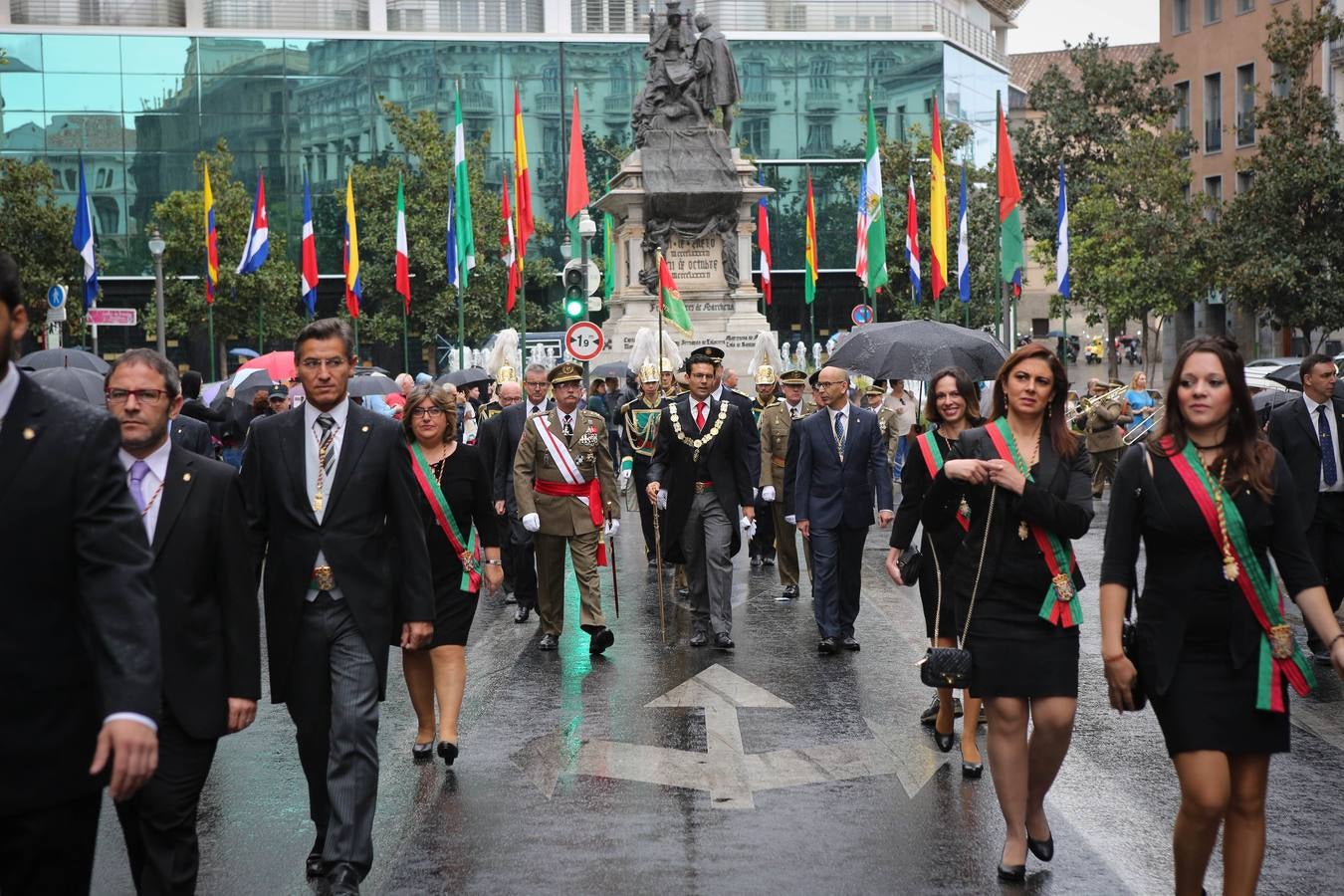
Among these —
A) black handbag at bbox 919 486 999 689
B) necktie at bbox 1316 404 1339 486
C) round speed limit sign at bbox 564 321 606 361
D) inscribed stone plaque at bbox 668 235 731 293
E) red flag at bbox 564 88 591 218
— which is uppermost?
→ red flag at bbox 564 88 591 218

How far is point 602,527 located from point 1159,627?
6.92m

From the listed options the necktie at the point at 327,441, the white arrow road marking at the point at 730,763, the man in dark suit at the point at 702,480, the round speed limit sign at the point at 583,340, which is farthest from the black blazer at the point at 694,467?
the round speed limit sign at the point at 583,340

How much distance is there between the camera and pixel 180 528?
527 centimetres

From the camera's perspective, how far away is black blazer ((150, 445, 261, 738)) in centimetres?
515

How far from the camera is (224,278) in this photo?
52000 mm

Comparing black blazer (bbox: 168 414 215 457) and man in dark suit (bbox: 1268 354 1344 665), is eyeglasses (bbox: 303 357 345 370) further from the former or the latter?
man in dark suit (bbox: 1268 354 1344 665)

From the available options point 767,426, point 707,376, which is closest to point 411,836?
point 707,376

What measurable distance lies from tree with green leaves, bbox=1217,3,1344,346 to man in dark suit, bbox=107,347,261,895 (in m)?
32.9

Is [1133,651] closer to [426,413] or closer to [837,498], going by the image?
[426,413]

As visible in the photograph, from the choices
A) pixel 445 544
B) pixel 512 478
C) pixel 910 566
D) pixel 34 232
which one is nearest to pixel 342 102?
pixel 34 232

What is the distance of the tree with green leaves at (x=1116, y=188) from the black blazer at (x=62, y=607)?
42203mm

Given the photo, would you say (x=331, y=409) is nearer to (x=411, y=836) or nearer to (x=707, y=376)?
(x=411, y=836)

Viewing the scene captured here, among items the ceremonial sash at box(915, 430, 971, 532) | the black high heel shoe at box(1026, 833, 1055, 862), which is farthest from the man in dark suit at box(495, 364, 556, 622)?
the black high heel shoe at box(1026, 833, 1055, 862)

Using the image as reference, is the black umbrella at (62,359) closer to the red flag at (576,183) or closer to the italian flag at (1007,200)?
the red flag at (576,183)
